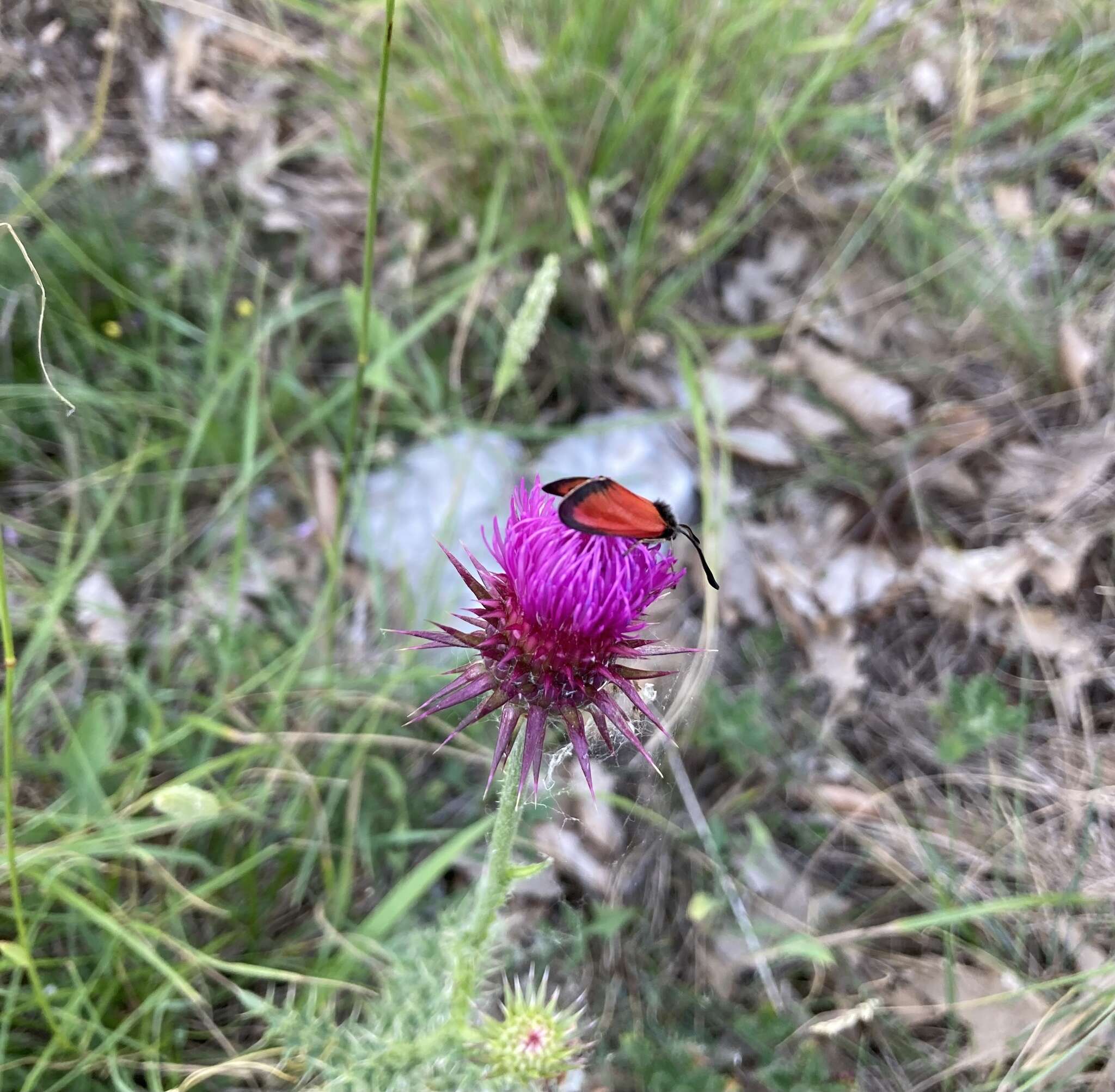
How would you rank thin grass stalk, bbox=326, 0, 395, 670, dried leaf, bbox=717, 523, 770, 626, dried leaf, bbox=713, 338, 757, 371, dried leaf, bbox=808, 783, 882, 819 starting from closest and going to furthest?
thin grass stalk, bbox=326, 0, 395, 670 → dried leaf, bbox=808, 783, 882, 819 → dried leaf, bbox=717, 523, 770, 626 → dried leaf, bbox=713, 338, 757, 371

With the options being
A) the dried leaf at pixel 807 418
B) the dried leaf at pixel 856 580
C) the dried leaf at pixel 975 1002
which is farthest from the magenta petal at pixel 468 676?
the dried leaf at pixel 807 418

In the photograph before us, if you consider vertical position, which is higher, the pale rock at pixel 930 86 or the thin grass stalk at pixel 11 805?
the pale rock at pixel 930 86

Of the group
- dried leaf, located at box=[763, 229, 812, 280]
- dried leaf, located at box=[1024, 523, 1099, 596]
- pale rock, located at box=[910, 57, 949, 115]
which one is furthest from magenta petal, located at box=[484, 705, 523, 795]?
pale rock, located at box=[910, 57, 949, 115]

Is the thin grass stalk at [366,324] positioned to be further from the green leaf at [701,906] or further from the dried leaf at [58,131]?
the dried leaf at [58,131]

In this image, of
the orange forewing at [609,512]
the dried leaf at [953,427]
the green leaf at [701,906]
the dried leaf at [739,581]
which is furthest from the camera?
the dried leaf at [953,427]

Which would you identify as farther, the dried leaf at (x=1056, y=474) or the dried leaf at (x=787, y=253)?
the dried leaf at (x=787, y=253)

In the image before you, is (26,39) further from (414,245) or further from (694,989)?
(694,989)

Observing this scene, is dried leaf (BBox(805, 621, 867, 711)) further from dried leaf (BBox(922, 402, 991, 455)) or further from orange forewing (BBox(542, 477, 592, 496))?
orange forewing (BBox(542, 477, 592, 496))
